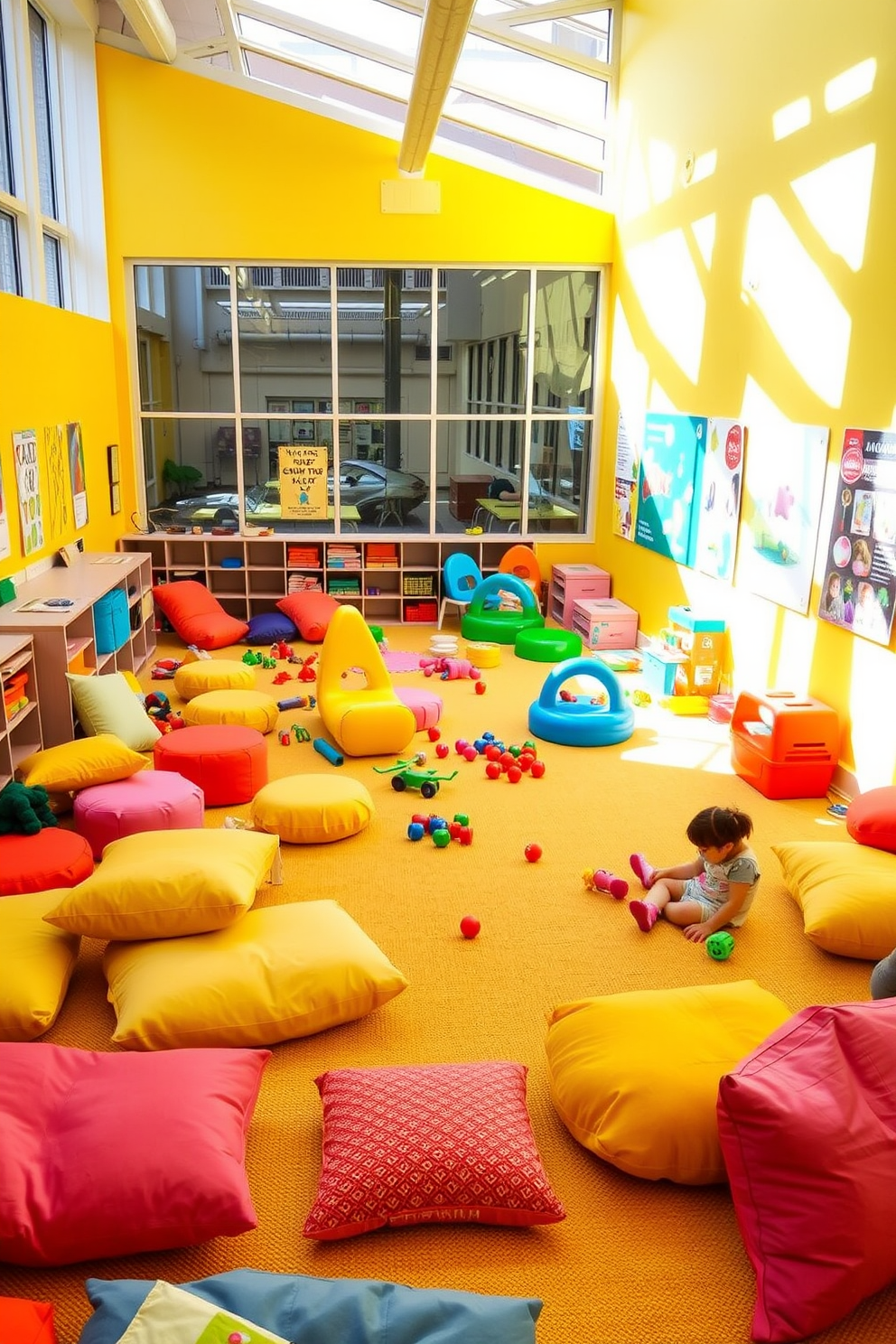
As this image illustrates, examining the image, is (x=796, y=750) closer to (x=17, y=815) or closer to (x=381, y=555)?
(x=17, y=815)

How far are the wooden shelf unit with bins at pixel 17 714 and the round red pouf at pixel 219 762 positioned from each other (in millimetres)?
673

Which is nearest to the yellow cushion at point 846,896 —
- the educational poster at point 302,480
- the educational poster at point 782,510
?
the educational poster at point 782,510

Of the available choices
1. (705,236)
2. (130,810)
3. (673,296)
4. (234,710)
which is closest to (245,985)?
(130,810)

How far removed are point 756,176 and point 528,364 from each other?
3696 mm

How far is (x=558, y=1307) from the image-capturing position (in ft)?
8.36

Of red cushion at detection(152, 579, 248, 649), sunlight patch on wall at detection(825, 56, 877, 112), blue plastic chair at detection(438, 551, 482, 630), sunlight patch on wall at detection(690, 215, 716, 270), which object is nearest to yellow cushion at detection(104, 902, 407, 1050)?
sunlight patch on wall at detection(825, 56, 877, 112)

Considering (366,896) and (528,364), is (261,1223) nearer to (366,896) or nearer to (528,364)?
(366,896)

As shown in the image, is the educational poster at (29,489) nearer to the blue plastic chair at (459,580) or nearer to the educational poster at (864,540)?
the blue plastic chair at (459,580)

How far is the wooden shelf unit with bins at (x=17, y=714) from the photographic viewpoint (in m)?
5.15

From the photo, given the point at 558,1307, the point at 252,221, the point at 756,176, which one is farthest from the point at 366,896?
the point at 252,221

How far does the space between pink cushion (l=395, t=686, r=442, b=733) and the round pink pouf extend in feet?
6.64

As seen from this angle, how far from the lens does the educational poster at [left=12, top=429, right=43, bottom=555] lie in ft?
21.9

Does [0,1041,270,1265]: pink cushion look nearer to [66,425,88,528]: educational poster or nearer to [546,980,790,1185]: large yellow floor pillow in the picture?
[546,980,790,1185]: large yellow floor pillow

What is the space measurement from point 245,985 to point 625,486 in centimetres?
707
